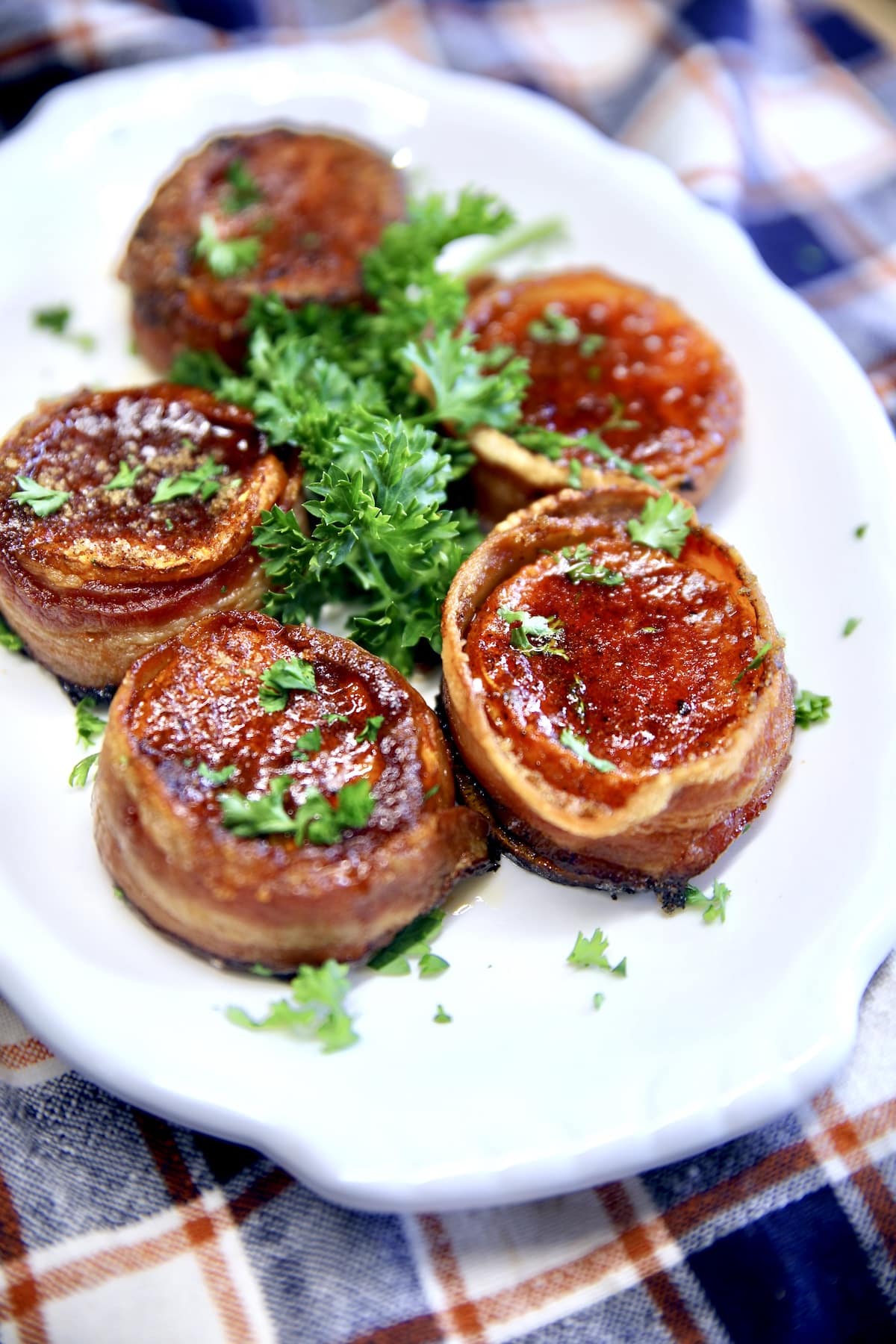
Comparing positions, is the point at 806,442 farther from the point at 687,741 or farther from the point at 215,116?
the point at 215,116

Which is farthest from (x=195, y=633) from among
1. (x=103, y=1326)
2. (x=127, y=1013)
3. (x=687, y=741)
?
(x=103, y=1326)

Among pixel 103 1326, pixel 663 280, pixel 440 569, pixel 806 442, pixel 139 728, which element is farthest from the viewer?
pixel 663 280

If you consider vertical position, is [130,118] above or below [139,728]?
above

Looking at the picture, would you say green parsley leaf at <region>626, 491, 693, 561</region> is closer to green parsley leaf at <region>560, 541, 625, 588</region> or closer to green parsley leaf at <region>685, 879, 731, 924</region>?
green parsley leaf at <region>560, 541, 625, 588</region>

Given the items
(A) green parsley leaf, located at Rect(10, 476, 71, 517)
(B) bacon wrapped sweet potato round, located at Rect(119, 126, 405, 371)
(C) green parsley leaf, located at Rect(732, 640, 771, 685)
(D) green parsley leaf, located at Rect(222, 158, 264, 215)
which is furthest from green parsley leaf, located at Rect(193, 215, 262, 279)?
(C) green parsley leaf, located at Rect(732, 640, 771, 685)

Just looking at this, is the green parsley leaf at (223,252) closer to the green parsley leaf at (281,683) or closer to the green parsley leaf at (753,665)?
the green parsley leaf at (281,683)

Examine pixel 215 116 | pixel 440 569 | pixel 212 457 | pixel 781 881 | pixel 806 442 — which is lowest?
pixel 781 881
